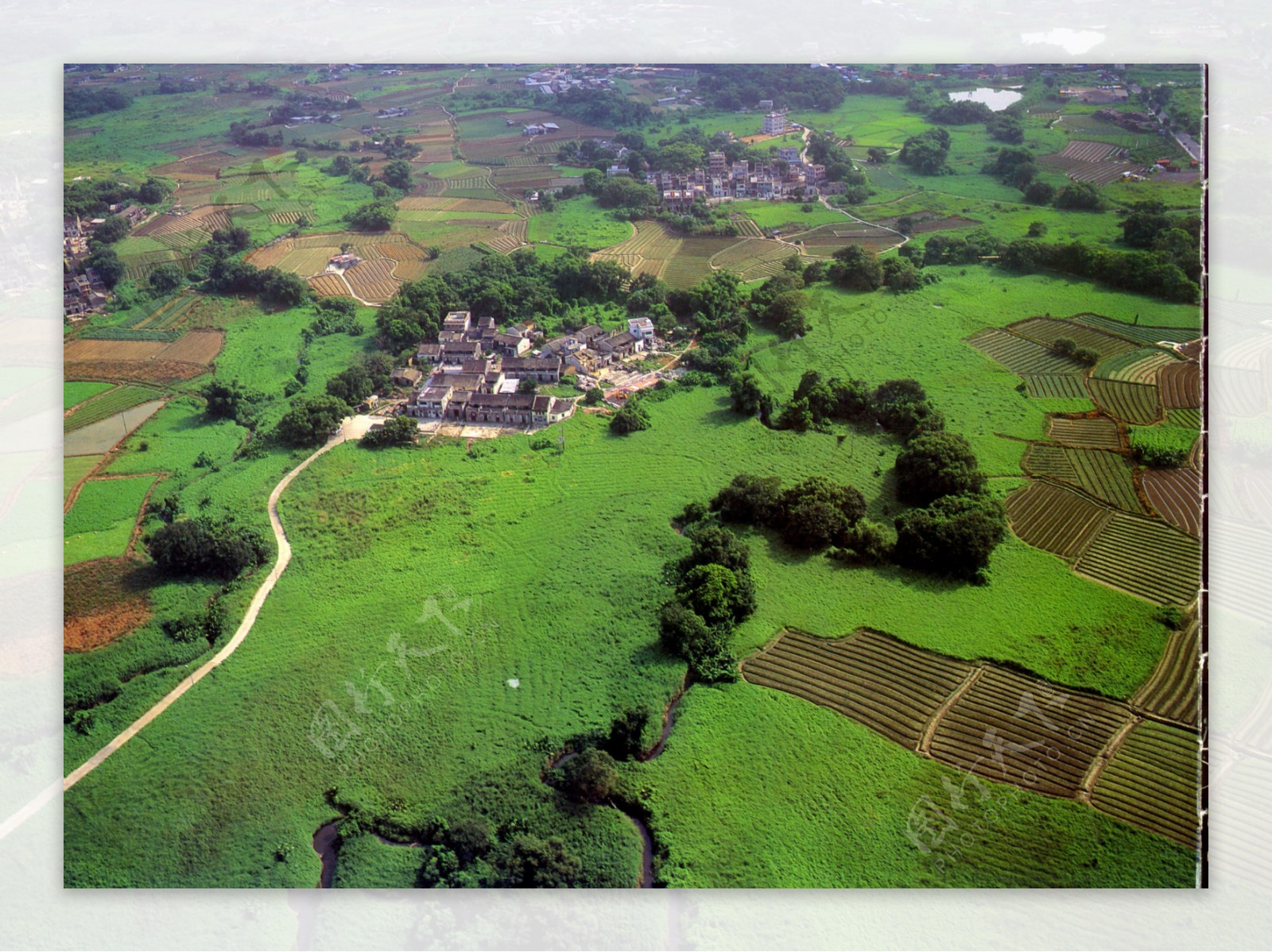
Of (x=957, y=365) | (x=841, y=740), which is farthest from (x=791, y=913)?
(x=957, y=365)

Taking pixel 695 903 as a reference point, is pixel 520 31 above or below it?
above

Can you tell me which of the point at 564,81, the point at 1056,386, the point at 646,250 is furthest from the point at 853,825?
the point at 564,81

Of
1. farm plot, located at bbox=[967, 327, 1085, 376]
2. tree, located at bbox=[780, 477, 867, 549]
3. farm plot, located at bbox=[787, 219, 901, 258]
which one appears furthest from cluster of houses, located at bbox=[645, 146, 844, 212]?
tree, located at bbox=[780, 477, 867, 549]

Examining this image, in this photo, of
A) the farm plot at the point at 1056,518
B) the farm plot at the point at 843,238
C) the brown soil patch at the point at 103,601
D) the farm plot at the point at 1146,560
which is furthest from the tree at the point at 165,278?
the farm plot at the point at 1146,560

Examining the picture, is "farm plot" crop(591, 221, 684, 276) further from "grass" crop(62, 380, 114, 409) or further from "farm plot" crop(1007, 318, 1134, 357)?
"grass" crop(62, 380, 114, 409)

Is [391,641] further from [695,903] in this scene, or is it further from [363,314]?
[363,314]

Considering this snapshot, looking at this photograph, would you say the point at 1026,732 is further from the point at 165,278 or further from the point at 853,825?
the point at 165,278

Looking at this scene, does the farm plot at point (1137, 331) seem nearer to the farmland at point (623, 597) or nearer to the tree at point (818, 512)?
the farmland at point (623, 597)
